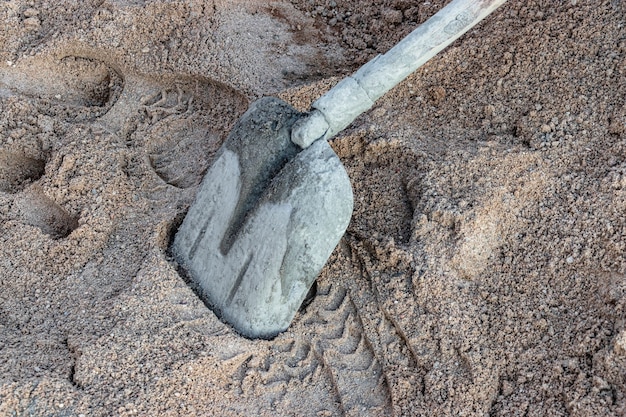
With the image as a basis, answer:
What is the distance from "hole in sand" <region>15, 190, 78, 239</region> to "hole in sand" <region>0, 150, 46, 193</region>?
15 cm

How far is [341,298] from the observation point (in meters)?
2.55

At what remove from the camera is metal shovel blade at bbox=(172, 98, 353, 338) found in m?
2.33

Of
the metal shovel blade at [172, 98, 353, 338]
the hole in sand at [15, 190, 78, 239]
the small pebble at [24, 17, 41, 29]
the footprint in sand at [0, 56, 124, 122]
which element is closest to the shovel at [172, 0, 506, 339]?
the metal shovel blade at [172, 98, 353, 338]

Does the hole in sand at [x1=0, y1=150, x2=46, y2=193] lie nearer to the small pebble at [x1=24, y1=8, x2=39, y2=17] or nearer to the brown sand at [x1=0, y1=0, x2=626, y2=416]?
the brown sand at [x1=0, y1=0, x2=626, y2=416]

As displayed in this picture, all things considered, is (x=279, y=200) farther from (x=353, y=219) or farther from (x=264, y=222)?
(x=353, y=219)

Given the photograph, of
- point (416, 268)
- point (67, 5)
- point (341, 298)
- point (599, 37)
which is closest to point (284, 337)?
point (341, 298)

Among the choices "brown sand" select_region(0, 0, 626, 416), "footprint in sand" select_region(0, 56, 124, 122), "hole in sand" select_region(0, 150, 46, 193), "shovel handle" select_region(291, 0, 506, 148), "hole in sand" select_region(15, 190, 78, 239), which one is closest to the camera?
"brown sand" select_region(0, 0, 626, 416)

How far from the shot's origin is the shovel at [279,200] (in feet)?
7.66

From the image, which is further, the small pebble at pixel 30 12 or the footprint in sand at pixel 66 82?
the small pebble at pixel 30 12

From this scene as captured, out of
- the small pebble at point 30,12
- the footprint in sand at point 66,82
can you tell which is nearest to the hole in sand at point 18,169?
the footprint in sand at point 66,82

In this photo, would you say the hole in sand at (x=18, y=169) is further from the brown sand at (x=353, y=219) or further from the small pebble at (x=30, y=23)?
the small pebble at (x=30, y=23)

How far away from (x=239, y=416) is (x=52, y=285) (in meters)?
0.84

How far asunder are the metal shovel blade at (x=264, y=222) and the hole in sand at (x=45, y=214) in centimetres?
46

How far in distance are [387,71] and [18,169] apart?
1550 millimetres
